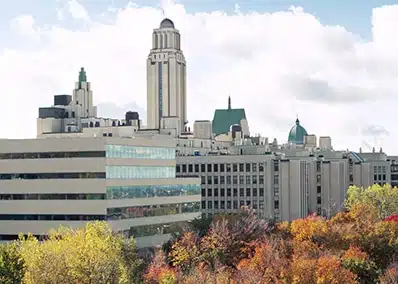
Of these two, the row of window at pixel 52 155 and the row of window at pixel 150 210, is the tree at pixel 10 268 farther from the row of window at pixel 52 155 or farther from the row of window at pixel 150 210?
the row of window at pixel 52 155

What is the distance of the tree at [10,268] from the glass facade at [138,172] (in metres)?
28.1

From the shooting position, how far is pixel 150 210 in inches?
3214

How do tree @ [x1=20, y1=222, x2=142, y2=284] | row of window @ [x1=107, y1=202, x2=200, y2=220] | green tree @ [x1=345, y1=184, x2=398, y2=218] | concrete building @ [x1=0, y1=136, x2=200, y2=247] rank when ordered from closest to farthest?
tree @ [x1=20, y1=222, x2=142, y2=284], concrete building @ [x1=0, y1=136, x2=200, y2=247], row of window @ [x1=107, y1=202, x2=200, y2=220], green tree @ [x1=345, y1=184, x2=398, y2=218]

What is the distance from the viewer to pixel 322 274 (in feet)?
169

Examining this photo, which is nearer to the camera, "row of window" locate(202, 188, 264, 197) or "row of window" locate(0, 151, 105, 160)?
"row of window" locate(0, 151, 105, 160)

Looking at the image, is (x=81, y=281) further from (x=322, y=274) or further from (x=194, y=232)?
(x=194, y=232)

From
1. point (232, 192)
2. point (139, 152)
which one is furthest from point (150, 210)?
point (232, 192)

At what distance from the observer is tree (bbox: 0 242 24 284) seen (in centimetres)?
4628

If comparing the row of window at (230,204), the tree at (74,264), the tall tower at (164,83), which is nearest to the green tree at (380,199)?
the row of window at (230,204)

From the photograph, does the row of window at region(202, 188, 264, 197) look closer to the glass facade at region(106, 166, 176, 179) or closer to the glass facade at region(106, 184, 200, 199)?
the glass facade at region(106, 184, 200, 199)

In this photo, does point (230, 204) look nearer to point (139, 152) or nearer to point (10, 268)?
point (139, 152)

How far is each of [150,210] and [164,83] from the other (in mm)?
91783

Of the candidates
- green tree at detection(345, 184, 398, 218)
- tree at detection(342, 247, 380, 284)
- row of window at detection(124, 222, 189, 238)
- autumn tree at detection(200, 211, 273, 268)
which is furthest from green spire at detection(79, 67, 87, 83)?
tree at detection(342, 247, 380, 284)

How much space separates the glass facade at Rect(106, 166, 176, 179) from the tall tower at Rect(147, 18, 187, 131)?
8415cm
